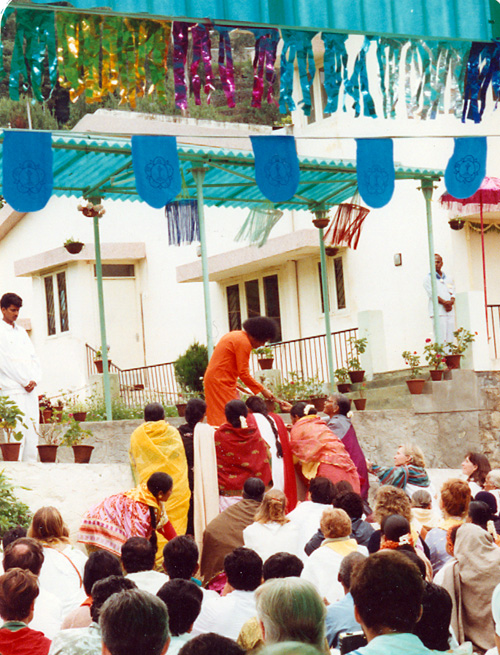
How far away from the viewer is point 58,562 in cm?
583

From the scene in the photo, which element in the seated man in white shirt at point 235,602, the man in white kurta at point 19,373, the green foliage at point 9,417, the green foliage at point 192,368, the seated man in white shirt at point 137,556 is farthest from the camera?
the green foliage at point 192,368

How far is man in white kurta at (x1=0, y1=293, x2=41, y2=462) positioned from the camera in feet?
32.1

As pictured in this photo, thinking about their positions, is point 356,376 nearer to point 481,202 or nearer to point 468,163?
point 481,202

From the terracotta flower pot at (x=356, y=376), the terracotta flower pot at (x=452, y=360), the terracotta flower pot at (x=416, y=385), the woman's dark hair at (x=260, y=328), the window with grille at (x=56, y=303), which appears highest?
the window with grille at (x=56, y=303)

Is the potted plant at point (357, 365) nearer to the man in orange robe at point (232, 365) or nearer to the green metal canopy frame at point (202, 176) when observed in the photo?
the green metal canopy frame at point (202, 176)

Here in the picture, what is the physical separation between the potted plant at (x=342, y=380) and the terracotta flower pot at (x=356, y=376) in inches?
4.6

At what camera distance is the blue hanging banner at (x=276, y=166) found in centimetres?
878

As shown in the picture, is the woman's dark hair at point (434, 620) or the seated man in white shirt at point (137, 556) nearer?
the woman's dark hair at point (434, 620)

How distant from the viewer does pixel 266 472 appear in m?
8.38

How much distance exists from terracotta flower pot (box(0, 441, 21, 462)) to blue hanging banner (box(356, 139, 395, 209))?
13.2 feet

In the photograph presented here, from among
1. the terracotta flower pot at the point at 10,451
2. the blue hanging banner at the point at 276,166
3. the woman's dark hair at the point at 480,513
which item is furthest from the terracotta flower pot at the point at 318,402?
the woman's dark hair at the point at 480,513

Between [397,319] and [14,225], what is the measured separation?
35.8 ft

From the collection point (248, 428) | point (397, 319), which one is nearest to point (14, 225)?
point (397, 319)

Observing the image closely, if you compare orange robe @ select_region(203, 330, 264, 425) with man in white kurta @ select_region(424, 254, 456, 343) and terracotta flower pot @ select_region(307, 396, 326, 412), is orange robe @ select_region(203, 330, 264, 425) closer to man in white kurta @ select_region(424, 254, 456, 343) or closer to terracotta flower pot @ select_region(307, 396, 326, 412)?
terracotta flower pot @ select_region(307, 396, 326, 412)
